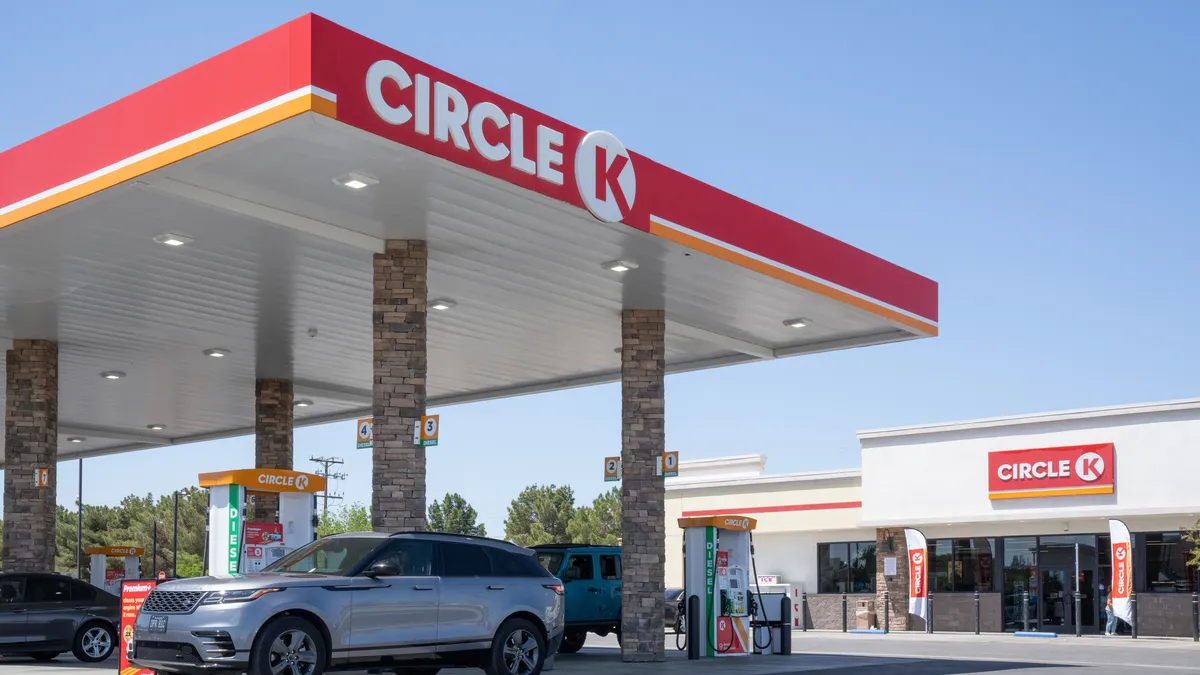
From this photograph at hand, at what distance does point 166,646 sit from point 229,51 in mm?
6263

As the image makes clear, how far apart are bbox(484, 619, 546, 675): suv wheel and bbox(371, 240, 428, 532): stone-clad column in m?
2.96

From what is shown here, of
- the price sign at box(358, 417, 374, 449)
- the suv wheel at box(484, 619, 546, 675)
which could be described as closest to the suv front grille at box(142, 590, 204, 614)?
the suv wheel at box(484, 619, 546, 675)

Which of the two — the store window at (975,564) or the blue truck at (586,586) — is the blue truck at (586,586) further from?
the store window at (975,564)

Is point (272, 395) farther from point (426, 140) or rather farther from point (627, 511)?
point (426, 140)

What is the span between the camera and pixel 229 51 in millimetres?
14562

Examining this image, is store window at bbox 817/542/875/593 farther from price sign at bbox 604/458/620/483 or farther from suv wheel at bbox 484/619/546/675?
suv wheel at bbox 484/619/546/675

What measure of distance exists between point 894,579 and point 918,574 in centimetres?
223

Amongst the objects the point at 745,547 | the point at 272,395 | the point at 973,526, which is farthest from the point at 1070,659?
the point at 272,395

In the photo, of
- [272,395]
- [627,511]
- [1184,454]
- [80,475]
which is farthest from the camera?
[80,475]

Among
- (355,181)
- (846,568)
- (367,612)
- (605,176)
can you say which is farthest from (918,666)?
(846,568)

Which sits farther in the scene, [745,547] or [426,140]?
[745,547]

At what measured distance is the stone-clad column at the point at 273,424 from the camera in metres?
29.9

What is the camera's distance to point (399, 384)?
19000 millimetres

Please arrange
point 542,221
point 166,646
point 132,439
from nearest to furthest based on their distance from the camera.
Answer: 1. point 166,646
2. point 542,221
3. point 132,439
